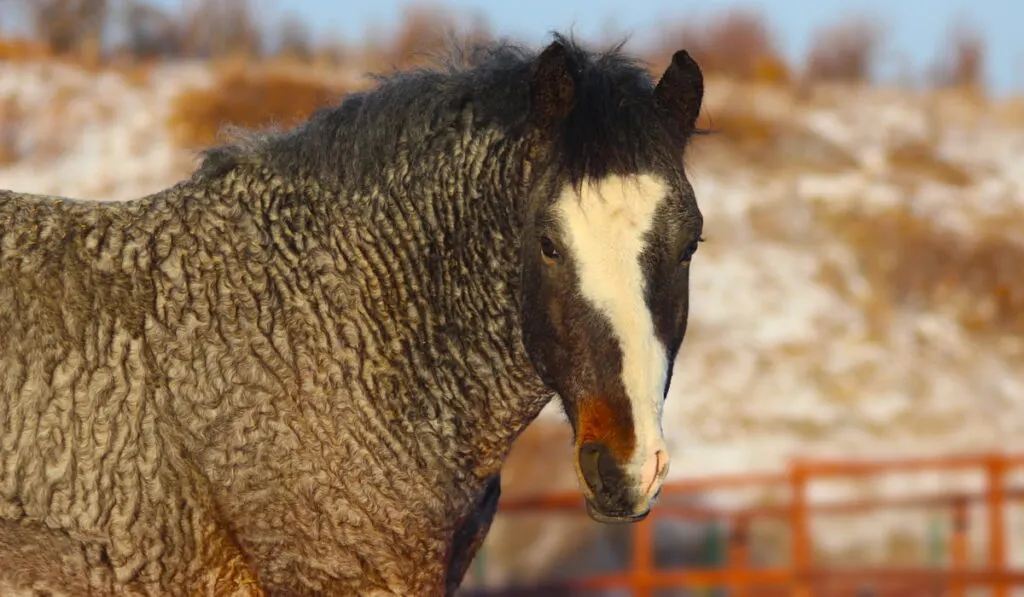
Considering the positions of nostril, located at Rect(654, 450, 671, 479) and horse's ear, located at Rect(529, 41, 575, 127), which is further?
horse's ear, located at Rect(529, 41, 575, 127)

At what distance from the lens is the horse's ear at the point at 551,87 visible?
9.87 ft

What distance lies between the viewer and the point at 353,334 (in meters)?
3.09

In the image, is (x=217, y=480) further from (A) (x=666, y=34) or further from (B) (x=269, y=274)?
(A) (x=666, y=34)

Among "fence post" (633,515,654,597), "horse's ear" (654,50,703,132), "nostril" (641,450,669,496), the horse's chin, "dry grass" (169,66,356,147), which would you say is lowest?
"fence post" (633,515,654,597)

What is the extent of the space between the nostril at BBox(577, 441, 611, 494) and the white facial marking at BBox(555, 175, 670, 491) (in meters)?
0.07

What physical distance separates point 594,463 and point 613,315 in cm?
35

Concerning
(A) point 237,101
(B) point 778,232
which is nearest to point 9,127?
(A) point 237,101

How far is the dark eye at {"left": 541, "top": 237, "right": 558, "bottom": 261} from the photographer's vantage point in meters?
2.91

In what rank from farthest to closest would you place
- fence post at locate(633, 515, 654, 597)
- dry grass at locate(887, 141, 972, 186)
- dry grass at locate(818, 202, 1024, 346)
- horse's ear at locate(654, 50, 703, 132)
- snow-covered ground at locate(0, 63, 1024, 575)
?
dry grass at locate(887, 141, 972, 186)
dry grass at locate(818, 202, 1024, 346)
snow-covered ground at locate(0, 63, 1024, 575)
fence post at locate(633, 515, 654, 597)
horse's ear at locate(654, 50, 703, 132)

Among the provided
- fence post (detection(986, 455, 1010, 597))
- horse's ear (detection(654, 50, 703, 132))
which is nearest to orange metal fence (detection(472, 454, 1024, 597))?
fence post (detection(986, 455, 1010, 597))

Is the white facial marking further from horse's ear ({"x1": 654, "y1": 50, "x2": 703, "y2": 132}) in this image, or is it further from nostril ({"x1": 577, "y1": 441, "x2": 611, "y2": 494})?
horse's ear ({"x1": 654, "y1": 50, "x2": 703, "y2": 132})

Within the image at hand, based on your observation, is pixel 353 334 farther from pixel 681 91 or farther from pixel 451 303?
pixel 681 91

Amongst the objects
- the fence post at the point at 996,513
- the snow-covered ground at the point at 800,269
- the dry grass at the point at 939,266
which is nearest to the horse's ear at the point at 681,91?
the fence post at the point at 996,513

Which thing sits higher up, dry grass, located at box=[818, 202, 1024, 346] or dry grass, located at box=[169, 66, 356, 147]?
dry grass, located at box=[169, 66, 356, 147]
